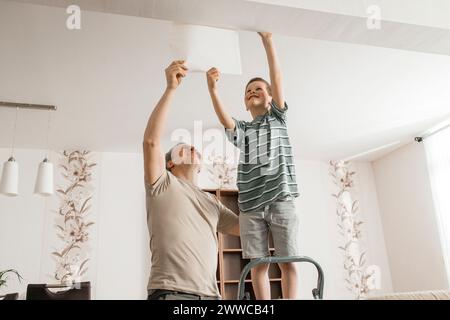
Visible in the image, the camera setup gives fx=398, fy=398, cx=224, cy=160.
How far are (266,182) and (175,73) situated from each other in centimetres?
40

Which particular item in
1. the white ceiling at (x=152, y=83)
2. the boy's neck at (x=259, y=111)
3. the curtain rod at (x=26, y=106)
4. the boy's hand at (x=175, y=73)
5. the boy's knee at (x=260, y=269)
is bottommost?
the boy's knee at (x=260, y=269)

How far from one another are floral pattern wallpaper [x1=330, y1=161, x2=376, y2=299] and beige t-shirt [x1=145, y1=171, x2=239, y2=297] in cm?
368

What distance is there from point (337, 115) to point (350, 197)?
1.53 meters

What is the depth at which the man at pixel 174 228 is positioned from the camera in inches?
40.2

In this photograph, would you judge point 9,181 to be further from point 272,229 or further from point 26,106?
point 272,229

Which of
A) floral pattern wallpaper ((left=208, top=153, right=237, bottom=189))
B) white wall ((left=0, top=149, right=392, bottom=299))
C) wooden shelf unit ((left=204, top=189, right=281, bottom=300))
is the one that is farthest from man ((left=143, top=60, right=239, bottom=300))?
floral pattern wallpaper ((left=208, top=153, right=237, bottom=189))

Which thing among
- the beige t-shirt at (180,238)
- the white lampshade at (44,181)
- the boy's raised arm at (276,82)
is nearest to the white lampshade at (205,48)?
the boy's raised arm at (276,82)

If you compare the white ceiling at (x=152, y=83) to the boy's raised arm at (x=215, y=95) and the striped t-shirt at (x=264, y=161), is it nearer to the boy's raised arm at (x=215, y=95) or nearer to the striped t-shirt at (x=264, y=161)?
the boy's raised arm at (x=215, y=95)

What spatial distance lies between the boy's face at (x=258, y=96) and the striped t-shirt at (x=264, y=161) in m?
0.06

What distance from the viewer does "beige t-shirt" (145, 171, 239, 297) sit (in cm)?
103

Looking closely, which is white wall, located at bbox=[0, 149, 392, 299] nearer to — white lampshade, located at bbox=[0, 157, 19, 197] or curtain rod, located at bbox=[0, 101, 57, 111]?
curtain rod, located at bbox=[0, 101, 57, 111]

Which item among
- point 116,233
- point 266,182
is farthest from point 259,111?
point 116,233

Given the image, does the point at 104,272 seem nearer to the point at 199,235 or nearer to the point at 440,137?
the point at 199,235
